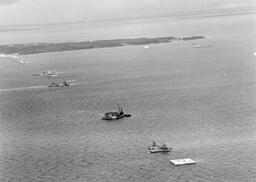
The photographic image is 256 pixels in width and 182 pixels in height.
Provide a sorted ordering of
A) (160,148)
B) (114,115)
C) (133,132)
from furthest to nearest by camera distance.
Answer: (114,115) < (133,132) < (160,148)

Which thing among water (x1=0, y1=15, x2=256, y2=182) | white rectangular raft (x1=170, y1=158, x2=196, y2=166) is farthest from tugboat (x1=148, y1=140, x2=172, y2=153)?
white rectangular raft (x1=170, y1=158, x2=196, y2=166)

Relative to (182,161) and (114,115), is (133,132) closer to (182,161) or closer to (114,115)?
(114,115)

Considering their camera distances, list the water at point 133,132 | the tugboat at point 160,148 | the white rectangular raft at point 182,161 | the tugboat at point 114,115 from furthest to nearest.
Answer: the tugboat at point 114,115 < the tugboat at point 160,148 < the white rectangular raft at point 182,161 < the water at point 133,132

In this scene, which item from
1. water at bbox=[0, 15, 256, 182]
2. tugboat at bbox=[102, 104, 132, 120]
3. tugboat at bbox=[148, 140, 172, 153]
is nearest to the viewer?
water at bbox=[0, 15, 256, 182]

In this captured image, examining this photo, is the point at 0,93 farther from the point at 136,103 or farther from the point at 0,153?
the point at 0,153

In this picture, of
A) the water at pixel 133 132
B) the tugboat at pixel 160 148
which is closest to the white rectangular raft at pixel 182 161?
the water at pixel 133 132

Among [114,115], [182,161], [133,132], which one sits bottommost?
[182,161]

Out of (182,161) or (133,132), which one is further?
(133,132)

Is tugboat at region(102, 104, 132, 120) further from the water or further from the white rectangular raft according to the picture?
the white rectangular raft

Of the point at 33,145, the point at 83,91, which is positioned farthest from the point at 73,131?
the point at 83,91

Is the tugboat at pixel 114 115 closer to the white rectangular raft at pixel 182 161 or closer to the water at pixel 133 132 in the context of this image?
the water at pixel 133 132

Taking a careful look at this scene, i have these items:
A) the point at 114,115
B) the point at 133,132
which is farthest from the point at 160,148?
the point at 114,115
